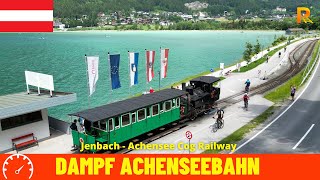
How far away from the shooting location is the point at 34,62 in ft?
311

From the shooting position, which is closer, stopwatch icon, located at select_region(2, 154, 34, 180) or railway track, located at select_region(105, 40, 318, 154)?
stopwatch icon, located at select_region(2, 154, 34, 180)

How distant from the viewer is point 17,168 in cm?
1623

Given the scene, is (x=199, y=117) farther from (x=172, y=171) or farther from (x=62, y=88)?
(x=62, y=88)

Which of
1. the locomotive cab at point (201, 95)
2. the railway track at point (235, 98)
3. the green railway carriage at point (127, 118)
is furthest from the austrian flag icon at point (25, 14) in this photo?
the locomotive cab at point (201, 95)

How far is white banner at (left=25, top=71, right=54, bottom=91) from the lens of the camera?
73.6 feet

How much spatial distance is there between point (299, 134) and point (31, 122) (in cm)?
2056

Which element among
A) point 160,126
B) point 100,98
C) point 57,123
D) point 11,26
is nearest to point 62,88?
point 100,98

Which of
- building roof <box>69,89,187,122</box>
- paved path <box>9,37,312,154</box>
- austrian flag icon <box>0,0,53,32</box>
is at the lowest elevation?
paved path <box>9,37,312,154</box>

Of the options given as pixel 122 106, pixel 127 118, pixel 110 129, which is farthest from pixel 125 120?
pixel 110 129

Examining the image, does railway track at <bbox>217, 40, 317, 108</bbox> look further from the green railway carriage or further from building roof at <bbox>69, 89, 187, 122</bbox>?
the green railway carriage

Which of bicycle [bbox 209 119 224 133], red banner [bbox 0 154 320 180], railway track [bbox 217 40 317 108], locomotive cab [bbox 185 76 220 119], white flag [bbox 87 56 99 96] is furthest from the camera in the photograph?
railway track [bbox 217 40 317 108]

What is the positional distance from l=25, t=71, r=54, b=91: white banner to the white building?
2.87 ft

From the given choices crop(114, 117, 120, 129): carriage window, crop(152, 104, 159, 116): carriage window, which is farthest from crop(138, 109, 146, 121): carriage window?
crop(114, 117, 120, 129): carriage window

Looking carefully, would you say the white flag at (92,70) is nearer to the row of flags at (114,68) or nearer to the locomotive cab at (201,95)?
the row of flags at (114,68)
